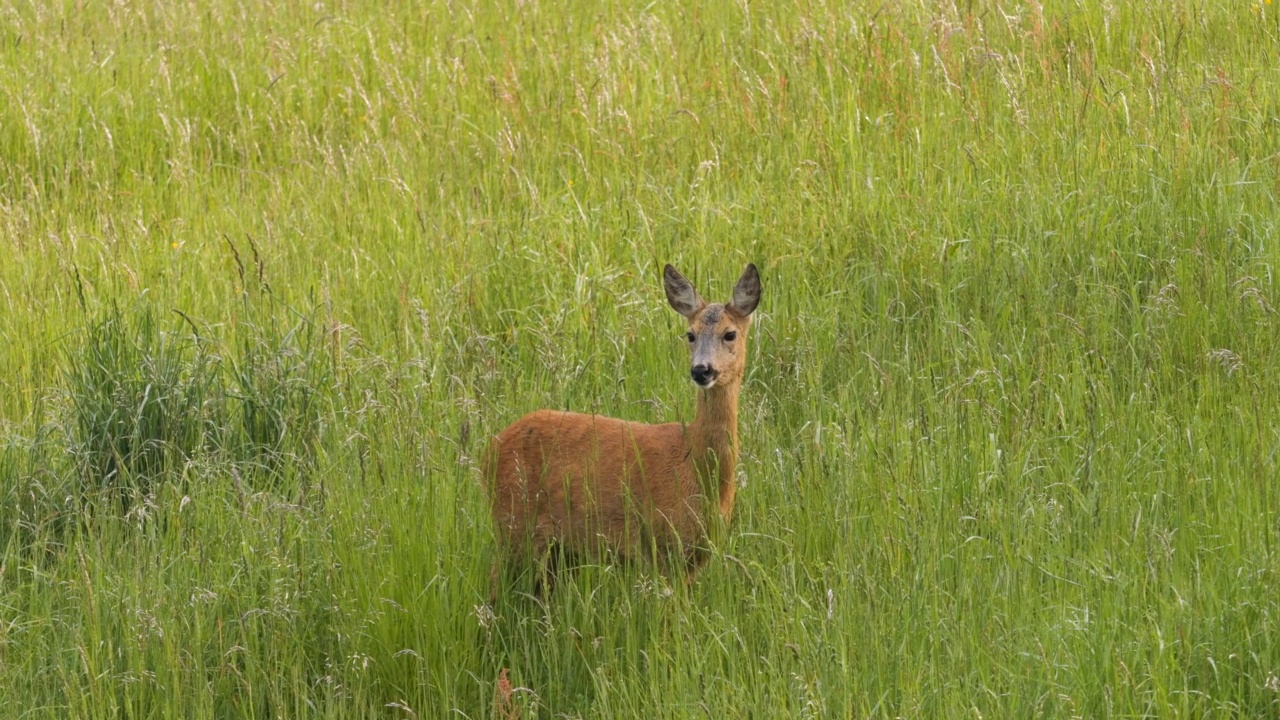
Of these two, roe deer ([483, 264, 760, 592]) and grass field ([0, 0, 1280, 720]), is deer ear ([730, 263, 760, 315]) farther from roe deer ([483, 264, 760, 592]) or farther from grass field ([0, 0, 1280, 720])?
grass field ([0, 0, 1280, 720])

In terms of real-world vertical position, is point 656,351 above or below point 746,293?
below

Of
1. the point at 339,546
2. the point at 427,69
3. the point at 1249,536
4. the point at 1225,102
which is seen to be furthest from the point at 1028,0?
the point at 339,546

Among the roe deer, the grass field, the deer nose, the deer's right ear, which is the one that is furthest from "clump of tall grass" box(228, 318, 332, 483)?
the deer nose

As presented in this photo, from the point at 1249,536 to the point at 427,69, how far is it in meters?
5.61

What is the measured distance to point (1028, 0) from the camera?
25.4 ft

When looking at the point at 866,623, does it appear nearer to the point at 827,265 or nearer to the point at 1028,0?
the point at 827,265

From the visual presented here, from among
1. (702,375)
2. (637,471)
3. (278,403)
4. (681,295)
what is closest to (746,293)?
(681,295)

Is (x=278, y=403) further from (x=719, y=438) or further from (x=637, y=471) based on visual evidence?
(x=719, y=438)

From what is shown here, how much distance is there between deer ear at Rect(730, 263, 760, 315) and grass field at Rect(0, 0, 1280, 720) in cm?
32

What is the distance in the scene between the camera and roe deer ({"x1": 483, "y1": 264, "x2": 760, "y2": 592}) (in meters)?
4.85

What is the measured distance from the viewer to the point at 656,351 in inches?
238

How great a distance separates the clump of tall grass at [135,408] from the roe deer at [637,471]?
1.12 meters

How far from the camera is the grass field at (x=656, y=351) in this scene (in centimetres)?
426

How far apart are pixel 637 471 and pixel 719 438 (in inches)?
10.8
